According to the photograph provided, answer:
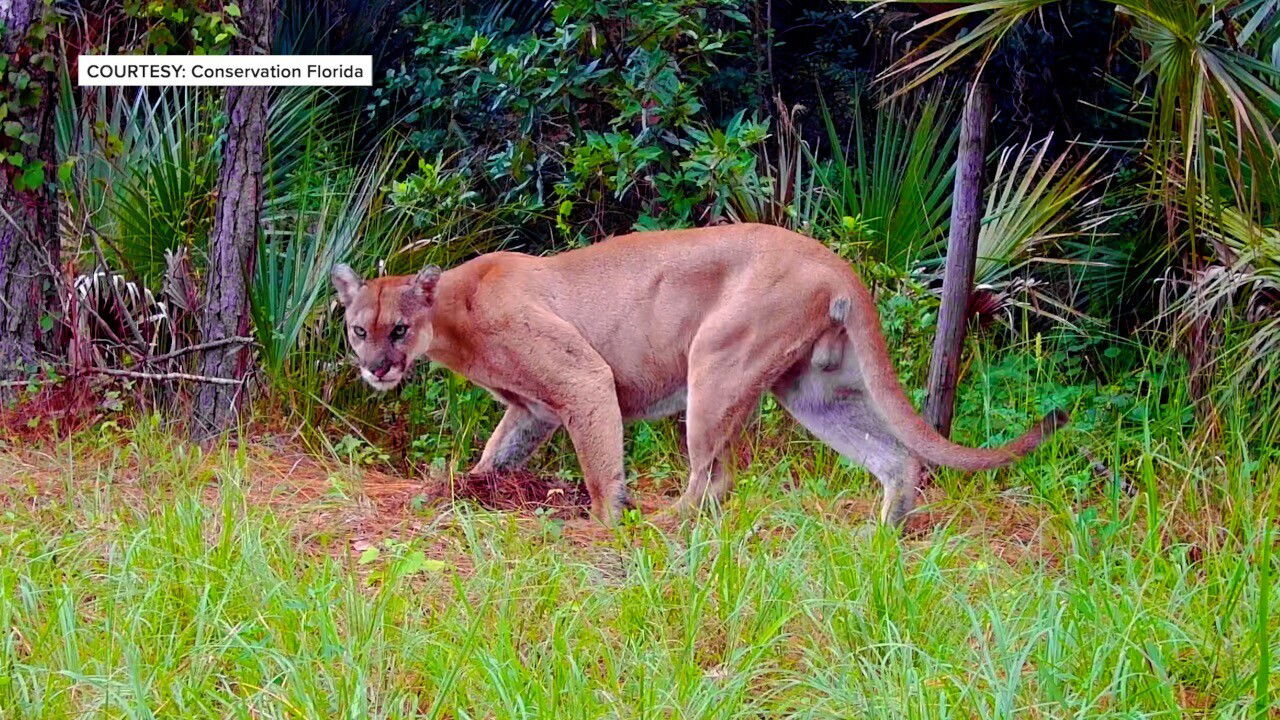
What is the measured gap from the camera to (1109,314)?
768 centimetres

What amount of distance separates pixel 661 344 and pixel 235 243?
2.20m

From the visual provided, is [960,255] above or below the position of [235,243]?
above

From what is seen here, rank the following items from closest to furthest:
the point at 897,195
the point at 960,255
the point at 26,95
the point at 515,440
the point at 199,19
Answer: the point at 960,255, the point at 515,440, the point at 199,19, the point at 26,95, the point at 897,195

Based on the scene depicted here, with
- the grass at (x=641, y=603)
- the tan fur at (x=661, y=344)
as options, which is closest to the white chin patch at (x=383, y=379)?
the tan fur at (x=661, y=344)

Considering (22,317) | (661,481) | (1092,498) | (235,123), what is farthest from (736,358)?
(22,317)

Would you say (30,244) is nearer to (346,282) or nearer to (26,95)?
(26,95)

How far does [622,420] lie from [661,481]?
0.68m

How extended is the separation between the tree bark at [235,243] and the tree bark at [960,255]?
3.26 m

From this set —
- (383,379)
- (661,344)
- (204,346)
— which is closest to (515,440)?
(383,379)

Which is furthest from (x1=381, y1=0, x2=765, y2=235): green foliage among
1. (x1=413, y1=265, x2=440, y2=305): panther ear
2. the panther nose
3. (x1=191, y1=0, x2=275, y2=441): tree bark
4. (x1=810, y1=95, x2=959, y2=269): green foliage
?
the panther nose

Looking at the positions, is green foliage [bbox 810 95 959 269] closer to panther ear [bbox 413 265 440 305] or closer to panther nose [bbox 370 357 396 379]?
panther ear [bbox 413 265 440 305]

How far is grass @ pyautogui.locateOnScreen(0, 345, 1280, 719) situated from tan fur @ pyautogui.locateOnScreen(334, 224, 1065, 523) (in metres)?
0.34

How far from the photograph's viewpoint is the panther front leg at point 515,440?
6316mm

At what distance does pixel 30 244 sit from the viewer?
698 centimetres
